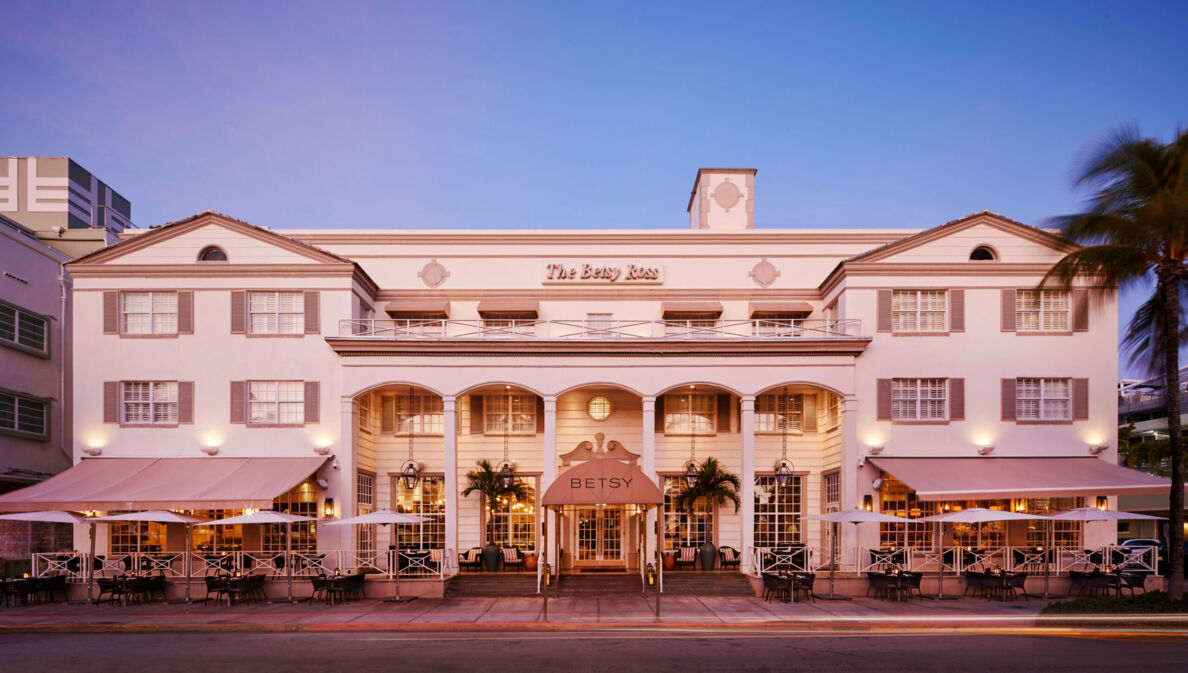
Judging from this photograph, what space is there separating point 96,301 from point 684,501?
794 inches

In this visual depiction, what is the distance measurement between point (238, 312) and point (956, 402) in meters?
23.0

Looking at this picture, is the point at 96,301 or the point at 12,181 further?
the point at 12,181

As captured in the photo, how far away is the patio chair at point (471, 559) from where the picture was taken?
27980 mm

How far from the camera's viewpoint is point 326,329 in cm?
2664

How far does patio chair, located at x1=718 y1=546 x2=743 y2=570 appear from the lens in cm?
2741

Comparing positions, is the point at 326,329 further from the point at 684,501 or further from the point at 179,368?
the point at 684,501

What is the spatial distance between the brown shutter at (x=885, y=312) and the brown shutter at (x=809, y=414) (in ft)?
13.1

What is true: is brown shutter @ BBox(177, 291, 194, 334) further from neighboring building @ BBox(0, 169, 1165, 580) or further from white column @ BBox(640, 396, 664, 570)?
white column @ BBox(640, 396, 664, 570)

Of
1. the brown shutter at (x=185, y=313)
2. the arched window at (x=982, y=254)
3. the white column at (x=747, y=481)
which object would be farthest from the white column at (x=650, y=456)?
the brown shutter at (x=185, y=313)

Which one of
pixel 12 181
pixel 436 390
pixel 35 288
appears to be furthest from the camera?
pixel 12 181

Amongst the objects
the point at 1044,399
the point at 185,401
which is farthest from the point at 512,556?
the point at 1044,399

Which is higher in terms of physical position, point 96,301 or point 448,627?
point 96,301

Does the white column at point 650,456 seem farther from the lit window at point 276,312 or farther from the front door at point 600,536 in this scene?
the lit window at point 276,312

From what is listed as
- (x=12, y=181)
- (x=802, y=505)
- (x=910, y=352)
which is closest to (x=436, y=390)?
(x=802, y=505)
